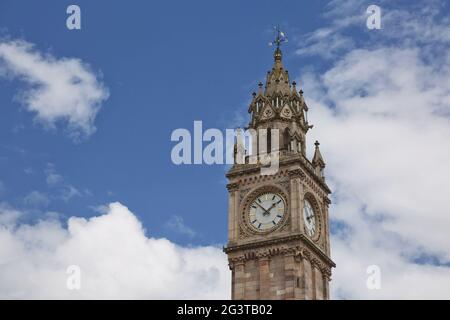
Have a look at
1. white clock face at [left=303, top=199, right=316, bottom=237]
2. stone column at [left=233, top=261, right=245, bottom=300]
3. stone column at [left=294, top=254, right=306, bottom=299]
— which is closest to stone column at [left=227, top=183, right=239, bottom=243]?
stone column at [left=233, top=261, right=245, bottom=300]

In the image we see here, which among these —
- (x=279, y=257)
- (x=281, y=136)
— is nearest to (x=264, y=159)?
(x=281, y=136)

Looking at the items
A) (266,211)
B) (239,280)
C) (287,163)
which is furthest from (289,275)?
(287,163)

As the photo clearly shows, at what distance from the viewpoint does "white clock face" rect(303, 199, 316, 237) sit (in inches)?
3204

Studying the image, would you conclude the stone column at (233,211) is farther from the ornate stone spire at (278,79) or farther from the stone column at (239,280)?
the ornate stone spire at (278,79)

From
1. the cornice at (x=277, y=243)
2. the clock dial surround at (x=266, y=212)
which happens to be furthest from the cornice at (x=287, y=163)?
the cornice at (x=277, y=243)

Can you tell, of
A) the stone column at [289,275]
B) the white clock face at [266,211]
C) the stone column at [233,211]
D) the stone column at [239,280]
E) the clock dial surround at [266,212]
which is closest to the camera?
the stone column at [289,275]

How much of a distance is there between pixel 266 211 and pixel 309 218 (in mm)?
4173

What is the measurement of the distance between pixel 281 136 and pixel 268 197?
7045 millimetres

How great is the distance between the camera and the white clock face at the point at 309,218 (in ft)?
267

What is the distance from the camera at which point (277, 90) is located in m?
89.1

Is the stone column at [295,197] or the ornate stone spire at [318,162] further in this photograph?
the ornate stone spire at [318,162]
